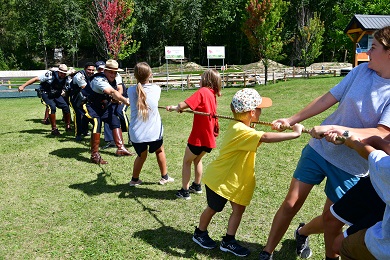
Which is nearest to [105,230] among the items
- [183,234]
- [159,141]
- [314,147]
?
[183,234]

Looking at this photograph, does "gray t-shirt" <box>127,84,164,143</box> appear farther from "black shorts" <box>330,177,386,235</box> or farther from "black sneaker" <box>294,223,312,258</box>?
"black shorts" <box>330,177,386,235</box>

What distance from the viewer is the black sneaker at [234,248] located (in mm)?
3613

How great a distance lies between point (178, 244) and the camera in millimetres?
3902

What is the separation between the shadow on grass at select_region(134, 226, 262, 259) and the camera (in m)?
3.68

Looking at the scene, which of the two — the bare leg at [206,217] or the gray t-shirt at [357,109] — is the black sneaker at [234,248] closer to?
the bare leg at [206,217]

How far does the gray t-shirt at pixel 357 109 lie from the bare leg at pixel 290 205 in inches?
13.6

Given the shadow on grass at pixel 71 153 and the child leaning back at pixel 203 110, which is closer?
the child leaning back at pixel 203 110

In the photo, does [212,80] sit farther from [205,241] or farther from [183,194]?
[205,241]

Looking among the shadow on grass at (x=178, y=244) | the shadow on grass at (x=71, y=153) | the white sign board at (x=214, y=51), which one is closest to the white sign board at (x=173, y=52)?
the white sign board at (x=214, y=51)

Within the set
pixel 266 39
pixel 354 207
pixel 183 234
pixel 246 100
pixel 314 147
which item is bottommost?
pixel 183 234

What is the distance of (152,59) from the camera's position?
56.8m

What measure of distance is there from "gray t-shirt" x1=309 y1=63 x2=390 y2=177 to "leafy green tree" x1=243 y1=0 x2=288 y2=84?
21.9 m

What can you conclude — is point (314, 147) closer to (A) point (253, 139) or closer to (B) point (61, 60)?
(A) point (253, 139)

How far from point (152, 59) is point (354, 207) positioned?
5588cm
